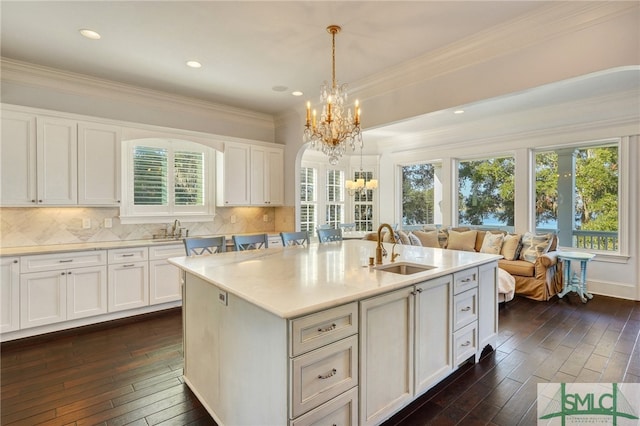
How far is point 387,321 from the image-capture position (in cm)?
189

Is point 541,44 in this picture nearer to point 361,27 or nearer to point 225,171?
point 361,27

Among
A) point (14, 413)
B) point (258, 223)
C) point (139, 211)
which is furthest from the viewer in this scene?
point (258, 223)

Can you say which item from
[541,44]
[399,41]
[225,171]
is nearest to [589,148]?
[541,44]

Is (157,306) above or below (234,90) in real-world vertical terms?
below

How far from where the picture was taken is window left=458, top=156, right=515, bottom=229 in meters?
6.04

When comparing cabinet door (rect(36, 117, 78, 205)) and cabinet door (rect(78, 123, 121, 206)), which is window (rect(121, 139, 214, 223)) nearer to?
cabinet door (rect(78, 123, 121, 206))

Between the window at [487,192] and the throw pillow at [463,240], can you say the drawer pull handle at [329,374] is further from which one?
the window at [487,192]

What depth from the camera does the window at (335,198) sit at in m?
7.60

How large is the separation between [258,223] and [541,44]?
4486mm

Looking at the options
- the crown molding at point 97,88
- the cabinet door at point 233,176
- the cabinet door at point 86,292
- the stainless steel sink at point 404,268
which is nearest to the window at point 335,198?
the cabinet door at point 233,176

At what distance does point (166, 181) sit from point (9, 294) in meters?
2.13

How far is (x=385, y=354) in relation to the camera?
6.18 ft

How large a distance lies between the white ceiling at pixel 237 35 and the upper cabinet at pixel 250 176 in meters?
1.26

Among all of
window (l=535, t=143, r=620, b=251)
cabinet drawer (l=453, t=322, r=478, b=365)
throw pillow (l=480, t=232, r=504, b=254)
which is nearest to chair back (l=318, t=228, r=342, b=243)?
cabinet drawer (l=453, t=322, r=478, b=365)
